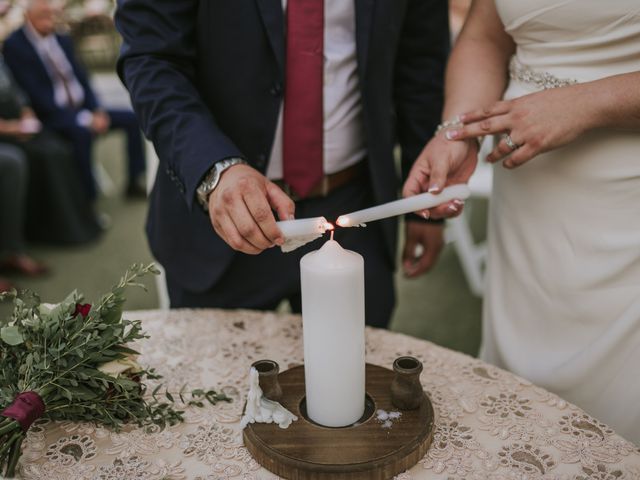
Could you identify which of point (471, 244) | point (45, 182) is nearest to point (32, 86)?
point (45, 182)

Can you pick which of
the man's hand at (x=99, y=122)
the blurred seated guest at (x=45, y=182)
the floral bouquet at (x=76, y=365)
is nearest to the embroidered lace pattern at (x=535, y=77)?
the floral bouquet at (x=76, y=365)

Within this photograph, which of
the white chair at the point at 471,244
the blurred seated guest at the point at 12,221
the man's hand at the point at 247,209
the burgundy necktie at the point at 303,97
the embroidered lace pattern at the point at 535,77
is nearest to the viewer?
the man's hand at the point at 247,209

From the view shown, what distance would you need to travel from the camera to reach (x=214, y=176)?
112 cm

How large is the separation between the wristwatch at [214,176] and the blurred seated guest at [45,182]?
351cm

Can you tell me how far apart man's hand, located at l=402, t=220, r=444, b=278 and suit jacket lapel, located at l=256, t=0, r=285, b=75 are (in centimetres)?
62

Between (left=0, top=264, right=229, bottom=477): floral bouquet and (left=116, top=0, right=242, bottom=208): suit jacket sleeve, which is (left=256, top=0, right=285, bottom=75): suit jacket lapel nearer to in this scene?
(left=116, top=0, right=242, bottom=208): suit jacket sleeve

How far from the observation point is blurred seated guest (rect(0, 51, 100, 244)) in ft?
14.3

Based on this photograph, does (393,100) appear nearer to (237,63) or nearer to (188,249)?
(237,63)

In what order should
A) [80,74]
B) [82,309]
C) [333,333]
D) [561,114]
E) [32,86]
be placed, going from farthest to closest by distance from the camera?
[80,74], [32,86], [561,114], [82,309], [333,333]

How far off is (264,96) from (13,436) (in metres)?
0.84

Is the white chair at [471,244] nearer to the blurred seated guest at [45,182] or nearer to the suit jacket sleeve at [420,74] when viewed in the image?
the suit jacket sleeve at [420,74]

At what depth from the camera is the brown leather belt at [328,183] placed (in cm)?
151

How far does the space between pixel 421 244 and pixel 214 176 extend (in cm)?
79

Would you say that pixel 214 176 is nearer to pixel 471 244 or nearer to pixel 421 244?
pixel 421 244
